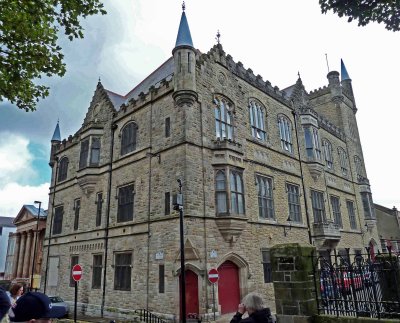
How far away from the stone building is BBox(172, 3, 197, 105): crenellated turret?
2.4 inches

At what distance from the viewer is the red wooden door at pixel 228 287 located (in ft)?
50.7

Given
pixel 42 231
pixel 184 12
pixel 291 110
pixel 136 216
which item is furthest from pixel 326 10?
pixel 42 231

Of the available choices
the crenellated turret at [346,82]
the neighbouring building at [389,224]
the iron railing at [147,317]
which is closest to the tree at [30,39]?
the iron railing at [147,317]

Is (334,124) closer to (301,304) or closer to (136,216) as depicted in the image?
(136,216)

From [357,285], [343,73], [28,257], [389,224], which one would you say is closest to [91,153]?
[28,257]

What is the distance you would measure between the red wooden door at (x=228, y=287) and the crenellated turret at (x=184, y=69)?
908 centimetres

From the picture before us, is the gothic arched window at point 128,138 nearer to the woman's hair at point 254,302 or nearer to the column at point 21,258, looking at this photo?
the woman's hair at point 254,302

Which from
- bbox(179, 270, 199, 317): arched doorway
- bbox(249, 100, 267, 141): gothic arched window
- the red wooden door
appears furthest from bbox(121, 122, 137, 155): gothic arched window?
the red wooden door

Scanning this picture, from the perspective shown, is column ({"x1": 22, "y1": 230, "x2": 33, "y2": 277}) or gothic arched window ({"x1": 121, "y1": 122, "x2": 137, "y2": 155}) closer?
gothic arched window ({"x1": 121, "y1": 122, "x2": 137, "y2": 155})

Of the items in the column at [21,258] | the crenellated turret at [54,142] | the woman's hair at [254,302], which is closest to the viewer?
the woman's hair at [254,302]

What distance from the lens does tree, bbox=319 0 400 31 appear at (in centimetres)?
830

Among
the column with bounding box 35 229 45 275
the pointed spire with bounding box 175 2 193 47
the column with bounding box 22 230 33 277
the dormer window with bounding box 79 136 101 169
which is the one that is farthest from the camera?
the column with bounding box 22 230 33 277

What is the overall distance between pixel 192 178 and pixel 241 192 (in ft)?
11.4

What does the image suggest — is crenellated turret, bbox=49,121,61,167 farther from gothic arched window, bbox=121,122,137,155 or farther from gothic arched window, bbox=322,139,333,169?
gothic arched window, bbox=322,139,333,169
